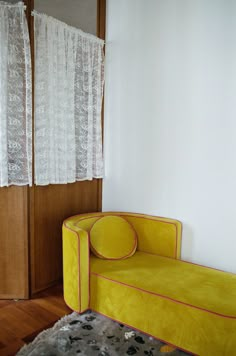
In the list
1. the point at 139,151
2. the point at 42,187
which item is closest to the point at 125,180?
the point at 139,151

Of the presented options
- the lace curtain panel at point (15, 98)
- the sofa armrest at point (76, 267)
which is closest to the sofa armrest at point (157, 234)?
the sofa armrest at point (76, 267)

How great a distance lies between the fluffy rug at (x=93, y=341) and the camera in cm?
175

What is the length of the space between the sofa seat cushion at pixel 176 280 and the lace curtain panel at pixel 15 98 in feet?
2.96

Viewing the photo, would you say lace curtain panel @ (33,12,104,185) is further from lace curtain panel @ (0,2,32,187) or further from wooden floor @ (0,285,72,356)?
wooden floor @ (0,285,72,356)

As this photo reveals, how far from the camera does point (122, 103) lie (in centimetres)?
275

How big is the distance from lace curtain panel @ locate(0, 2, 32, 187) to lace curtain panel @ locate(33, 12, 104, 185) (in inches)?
3.6

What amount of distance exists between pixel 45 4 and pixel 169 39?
101cm

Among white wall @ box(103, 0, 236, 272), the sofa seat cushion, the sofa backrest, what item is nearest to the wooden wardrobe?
the sofa backrest

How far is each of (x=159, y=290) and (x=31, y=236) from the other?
3.63 ft

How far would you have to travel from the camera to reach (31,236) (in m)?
2.37

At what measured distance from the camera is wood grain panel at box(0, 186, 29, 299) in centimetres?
228

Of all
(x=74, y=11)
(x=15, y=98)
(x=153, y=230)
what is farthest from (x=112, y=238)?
(x=74, y=11)

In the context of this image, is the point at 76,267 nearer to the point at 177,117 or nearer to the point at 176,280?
the point at 176,280

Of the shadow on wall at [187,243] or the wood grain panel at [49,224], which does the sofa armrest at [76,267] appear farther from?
the shadow on wall at [187,243]
